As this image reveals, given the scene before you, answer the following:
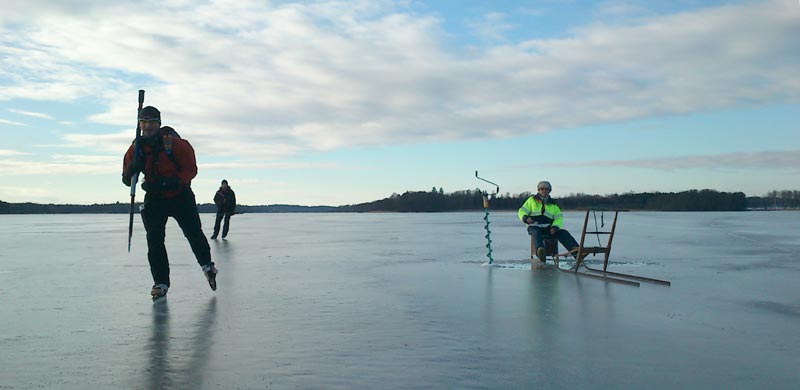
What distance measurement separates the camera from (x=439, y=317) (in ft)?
19.1

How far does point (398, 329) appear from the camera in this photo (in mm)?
5238

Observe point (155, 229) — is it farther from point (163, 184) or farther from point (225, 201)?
point (225, 201)

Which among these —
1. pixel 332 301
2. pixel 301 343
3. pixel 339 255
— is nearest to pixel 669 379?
pixel 301 343

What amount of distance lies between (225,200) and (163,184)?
12.7 m

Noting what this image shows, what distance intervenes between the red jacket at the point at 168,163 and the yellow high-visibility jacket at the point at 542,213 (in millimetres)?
5415

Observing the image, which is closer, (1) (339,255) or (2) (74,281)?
(2) (74,281)

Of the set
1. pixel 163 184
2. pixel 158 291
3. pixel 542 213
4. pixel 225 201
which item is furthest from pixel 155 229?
pixel 225 201

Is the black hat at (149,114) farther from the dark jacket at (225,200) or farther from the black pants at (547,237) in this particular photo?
the dark jacket at (225,200)

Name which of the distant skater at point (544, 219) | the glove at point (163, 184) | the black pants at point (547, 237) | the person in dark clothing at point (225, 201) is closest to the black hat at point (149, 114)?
the glove at point (163, 184)

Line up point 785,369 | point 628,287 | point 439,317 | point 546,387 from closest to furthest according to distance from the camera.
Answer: point 546,387
point 785,369
point 439,317
point 628,287

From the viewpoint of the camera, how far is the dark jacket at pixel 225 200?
19.4 metres

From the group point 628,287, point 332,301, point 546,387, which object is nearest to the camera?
point 546,387

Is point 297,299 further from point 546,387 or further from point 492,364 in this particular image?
point 546,387

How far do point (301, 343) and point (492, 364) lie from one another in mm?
1361
